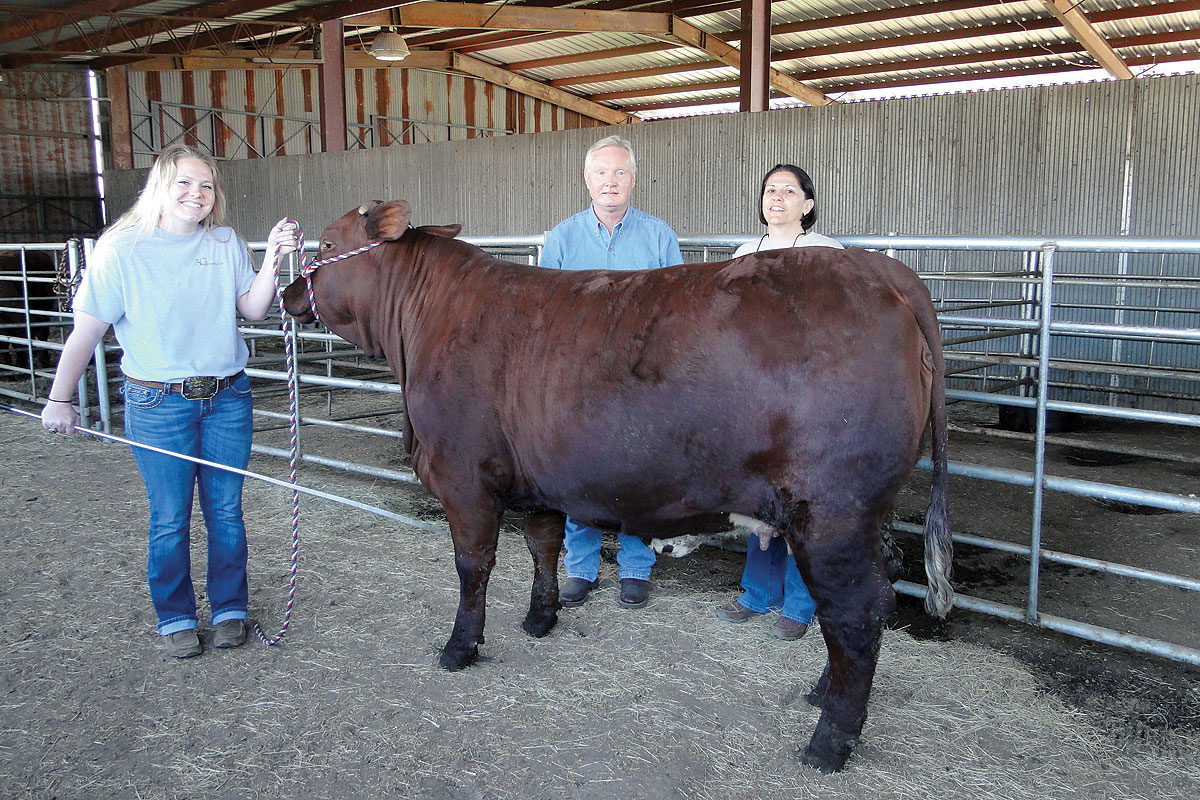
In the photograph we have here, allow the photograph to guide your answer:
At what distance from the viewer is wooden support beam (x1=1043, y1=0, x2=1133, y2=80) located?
12915mm

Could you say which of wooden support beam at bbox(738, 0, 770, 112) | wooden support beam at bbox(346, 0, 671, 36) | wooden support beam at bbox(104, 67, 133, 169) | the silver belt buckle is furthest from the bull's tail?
wooden support beam at bbox(104, 67, 133, 169)

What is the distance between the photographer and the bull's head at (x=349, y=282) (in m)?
3.18

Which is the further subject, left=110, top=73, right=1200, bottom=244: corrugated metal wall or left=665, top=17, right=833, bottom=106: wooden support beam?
left=665, top=17, right=833, bottom=106: wooden support beam

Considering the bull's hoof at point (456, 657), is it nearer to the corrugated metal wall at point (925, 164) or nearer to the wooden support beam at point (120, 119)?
the corrugated metal wall at point (925, 164)

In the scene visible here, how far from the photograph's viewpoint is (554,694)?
2826 millimetres

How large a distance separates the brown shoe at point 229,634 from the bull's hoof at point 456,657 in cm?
78

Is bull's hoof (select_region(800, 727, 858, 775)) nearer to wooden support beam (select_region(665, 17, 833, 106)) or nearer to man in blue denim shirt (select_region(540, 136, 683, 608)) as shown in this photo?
man in blue denim shirt (select_region(540, 136, 683, 608))

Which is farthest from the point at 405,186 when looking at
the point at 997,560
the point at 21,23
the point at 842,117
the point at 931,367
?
the point at 931,367

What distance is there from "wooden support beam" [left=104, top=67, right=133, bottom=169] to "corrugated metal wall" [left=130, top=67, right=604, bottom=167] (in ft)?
1.47

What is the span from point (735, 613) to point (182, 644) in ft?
6.77

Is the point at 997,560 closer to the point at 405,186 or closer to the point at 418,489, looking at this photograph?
the point at 418,489

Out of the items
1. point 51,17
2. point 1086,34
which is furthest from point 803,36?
point 51,17

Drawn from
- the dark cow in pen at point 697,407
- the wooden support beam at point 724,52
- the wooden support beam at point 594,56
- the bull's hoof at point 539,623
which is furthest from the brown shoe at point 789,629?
the wooden support beam at point 594,56

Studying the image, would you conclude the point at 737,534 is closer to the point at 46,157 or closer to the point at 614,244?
the point at 614,244
